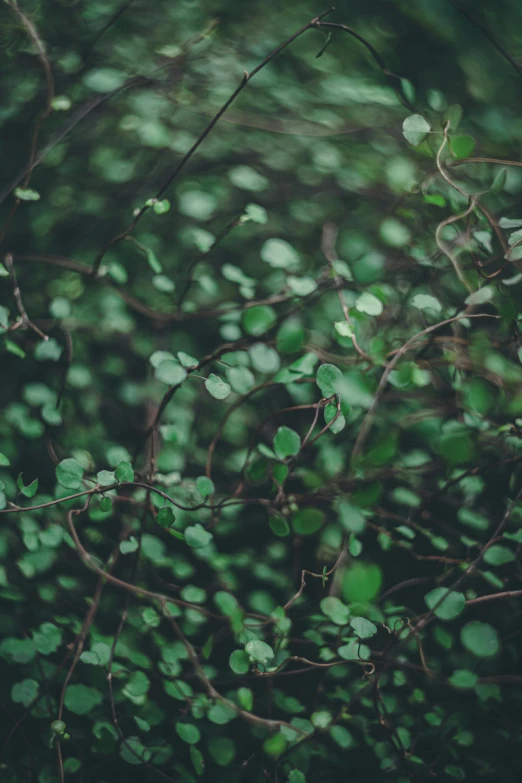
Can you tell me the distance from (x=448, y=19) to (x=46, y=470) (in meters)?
1.16

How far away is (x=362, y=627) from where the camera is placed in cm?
62

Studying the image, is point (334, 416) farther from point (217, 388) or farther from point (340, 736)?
point (340, 736)

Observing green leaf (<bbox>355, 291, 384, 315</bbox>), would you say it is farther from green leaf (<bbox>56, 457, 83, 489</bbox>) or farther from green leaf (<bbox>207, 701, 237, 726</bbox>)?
green leaf (<bbox>207, 701, 237, 726</bbox>)

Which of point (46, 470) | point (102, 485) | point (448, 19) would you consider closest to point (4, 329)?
point (102, 485)

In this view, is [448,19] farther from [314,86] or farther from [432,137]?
[432,137]

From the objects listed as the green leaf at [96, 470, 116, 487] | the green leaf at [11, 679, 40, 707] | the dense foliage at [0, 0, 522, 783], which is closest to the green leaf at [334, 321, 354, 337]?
the dense foliage at [0, 0, 522, 783]

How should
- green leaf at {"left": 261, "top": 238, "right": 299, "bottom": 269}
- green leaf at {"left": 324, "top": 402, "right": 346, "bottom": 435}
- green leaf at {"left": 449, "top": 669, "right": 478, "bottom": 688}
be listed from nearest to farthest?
green leaf at {"left": 324, "top": 402, "right": 346, "bottom": 435}
green leaf at {"left": 449, "top": 669, "right": 478, "bottom": 688}
green leaf at {"left": 261, "top": 238, "right": 299, "bottom": 269}

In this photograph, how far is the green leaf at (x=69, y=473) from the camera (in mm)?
608

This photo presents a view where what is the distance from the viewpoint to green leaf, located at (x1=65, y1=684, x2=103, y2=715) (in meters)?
0.75

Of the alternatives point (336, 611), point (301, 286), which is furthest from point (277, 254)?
point (336, 611)

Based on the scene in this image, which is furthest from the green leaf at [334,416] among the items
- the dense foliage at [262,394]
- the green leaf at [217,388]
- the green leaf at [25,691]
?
the green leaf at [25,691]

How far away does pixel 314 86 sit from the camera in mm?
1122

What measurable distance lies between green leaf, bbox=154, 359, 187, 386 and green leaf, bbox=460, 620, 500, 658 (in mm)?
447

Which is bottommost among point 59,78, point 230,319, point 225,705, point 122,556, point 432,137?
point 122,556
